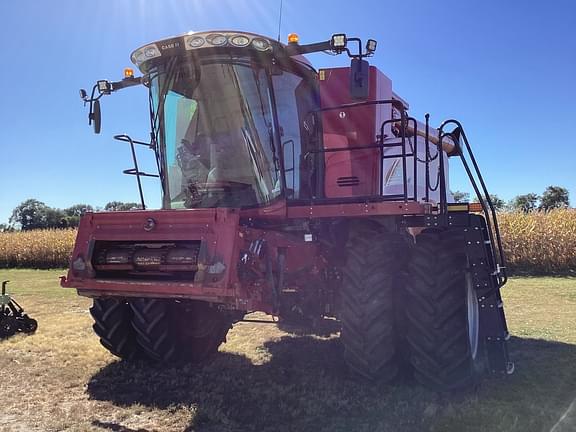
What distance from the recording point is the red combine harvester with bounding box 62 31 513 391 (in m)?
4.33

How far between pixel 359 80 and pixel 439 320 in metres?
2.09

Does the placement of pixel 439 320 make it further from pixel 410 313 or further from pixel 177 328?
pixel 177 328

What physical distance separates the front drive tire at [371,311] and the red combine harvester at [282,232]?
0.04 feet

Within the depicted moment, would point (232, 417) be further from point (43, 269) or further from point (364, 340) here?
point (43, 269)

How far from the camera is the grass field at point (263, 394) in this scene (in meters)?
3.82

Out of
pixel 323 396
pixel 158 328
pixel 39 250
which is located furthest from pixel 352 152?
pixel 39 250

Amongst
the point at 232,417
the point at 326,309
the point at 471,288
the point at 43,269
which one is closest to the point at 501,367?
the point at 471,288

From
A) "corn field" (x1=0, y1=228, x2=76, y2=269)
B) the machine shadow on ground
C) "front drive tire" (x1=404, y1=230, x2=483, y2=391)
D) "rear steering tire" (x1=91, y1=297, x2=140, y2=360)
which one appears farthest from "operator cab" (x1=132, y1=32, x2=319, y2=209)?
"corn field" (x1=0, y1=228, x2=76, y2=269)

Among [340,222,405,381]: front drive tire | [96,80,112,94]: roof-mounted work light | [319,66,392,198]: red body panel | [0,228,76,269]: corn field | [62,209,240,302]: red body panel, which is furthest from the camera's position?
[0,228,76,269]: corn field

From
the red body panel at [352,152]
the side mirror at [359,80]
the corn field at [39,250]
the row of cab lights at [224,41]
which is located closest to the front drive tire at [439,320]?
the red body panel at [352,152]

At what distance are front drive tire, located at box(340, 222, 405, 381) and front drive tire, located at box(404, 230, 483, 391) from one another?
17 cm

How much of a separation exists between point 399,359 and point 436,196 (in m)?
3.13

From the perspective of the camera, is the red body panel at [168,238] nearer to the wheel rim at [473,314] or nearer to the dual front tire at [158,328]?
the dual front tire at [158,328]

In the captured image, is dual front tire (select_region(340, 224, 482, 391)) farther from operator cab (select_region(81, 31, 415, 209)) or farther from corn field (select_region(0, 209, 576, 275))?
corn field (select_region(0, 209, 576, 275))
